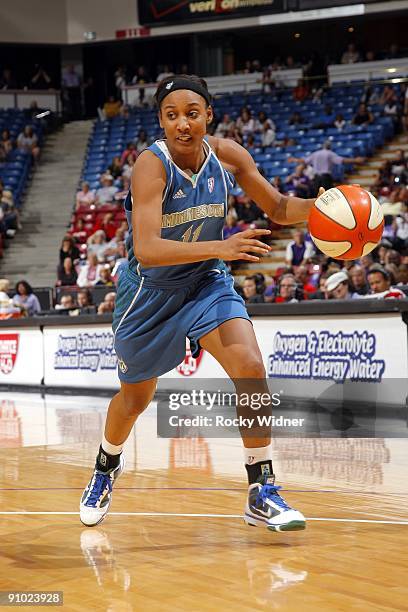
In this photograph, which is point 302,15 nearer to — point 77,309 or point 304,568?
point 77,309

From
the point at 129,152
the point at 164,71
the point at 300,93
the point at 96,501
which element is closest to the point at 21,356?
the point at 129,152

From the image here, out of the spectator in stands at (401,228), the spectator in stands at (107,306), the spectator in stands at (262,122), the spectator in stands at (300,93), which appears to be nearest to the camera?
the spectator in stands at (107,306)

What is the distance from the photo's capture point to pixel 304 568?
379 cm

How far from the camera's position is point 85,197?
2172cm

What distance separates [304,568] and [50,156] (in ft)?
77.7

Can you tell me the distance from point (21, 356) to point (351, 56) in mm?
13842

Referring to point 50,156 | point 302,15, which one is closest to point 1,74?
point 50,156

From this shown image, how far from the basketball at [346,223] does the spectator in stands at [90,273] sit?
37.6 feet

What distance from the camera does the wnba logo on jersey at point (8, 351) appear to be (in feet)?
46.5

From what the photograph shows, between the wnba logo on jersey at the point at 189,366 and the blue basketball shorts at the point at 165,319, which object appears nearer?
the blue basketball shorts at the point at 165,319

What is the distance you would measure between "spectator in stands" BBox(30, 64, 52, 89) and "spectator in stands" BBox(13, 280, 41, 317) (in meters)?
16.1

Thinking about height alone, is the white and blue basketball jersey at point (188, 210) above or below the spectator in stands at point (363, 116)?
below


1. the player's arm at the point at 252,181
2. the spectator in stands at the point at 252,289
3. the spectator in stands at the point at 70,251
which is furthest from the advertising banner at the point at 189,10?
the player's arm at the point at 252,181

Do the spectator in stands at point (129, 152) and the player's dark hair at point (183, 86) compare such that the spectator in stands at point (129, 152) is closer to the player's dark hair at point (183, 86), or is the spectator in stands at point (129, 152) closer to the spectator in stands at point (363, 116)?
the spectator in stands at point (363, 116)
